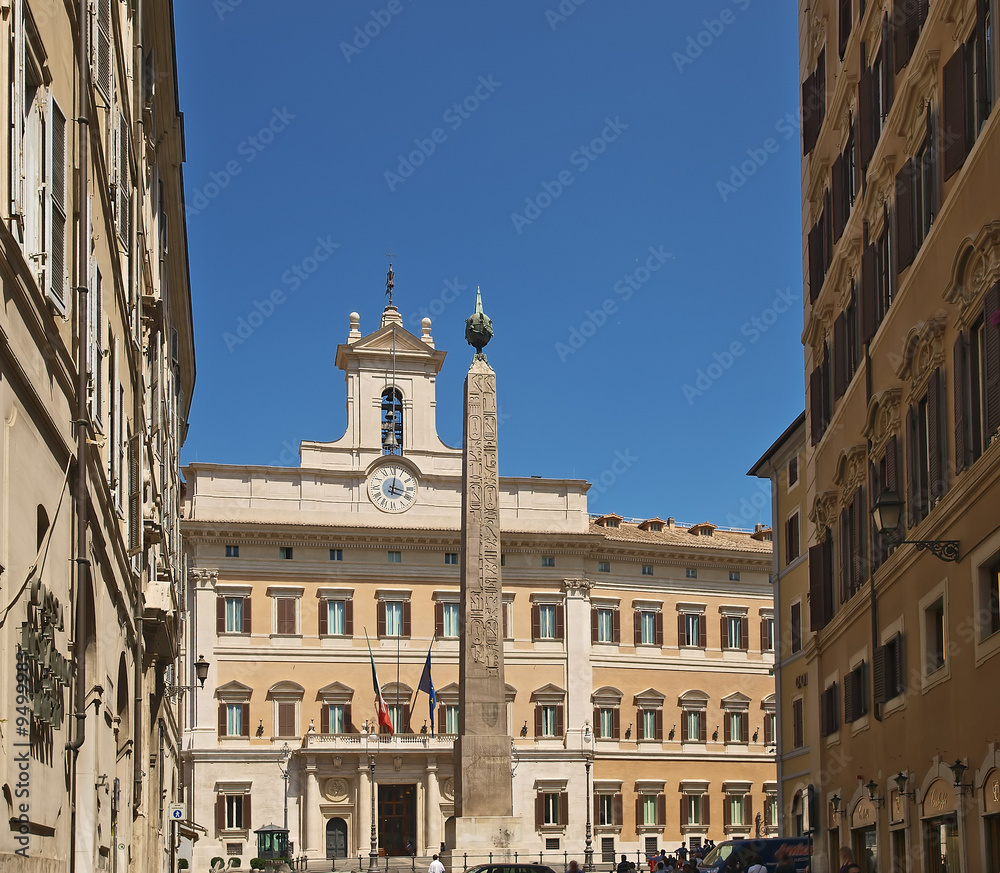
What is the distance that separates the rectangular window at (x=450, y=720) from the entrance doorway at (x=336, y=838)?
18.0ft

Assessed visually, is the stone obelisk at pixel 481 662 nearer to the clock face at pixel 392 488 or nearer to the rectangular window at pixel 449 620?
the clock face at pixel 392 488

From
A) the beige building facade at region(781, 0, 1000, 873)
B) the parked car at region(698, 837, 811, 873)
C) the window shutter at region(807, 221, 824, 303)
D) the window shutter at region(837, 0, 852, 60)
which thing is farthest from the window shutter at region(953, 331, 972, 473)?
the parked car at region(698, 837, 811, 873)

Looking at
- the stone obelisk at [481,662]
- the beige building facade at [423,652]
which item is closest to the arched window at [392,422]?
the beige building facade at [423,652]

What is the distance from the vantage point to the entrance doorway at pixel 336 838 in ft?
191

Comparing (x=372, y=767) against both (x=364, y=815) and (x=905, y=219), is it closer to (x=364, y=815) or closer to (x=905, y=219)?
(x=364, y=815)

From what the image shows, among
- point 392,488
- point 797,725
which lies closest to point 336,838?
point 392,488

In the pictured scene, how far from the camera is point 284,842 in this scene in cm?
5078

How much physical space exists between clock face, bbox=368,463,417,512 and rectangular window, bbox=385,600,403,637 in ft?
12.4

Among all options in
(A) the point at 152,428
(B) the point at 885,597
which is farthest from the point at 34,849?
(A) the point at 152,428

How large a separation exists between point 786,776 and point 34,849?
97.1 ft

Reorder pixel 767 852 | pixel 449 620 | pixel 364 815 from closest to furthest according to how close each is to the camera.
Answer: pixel 767 852
pixel 364 815
pixel 449 620

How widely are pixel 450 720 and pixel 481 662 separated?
24359mm

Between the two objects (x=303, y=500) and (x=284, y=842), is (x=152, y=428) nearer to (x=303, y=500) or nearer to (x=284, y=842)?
(x=284, y=842)

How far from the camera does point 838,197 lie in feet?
72.8
